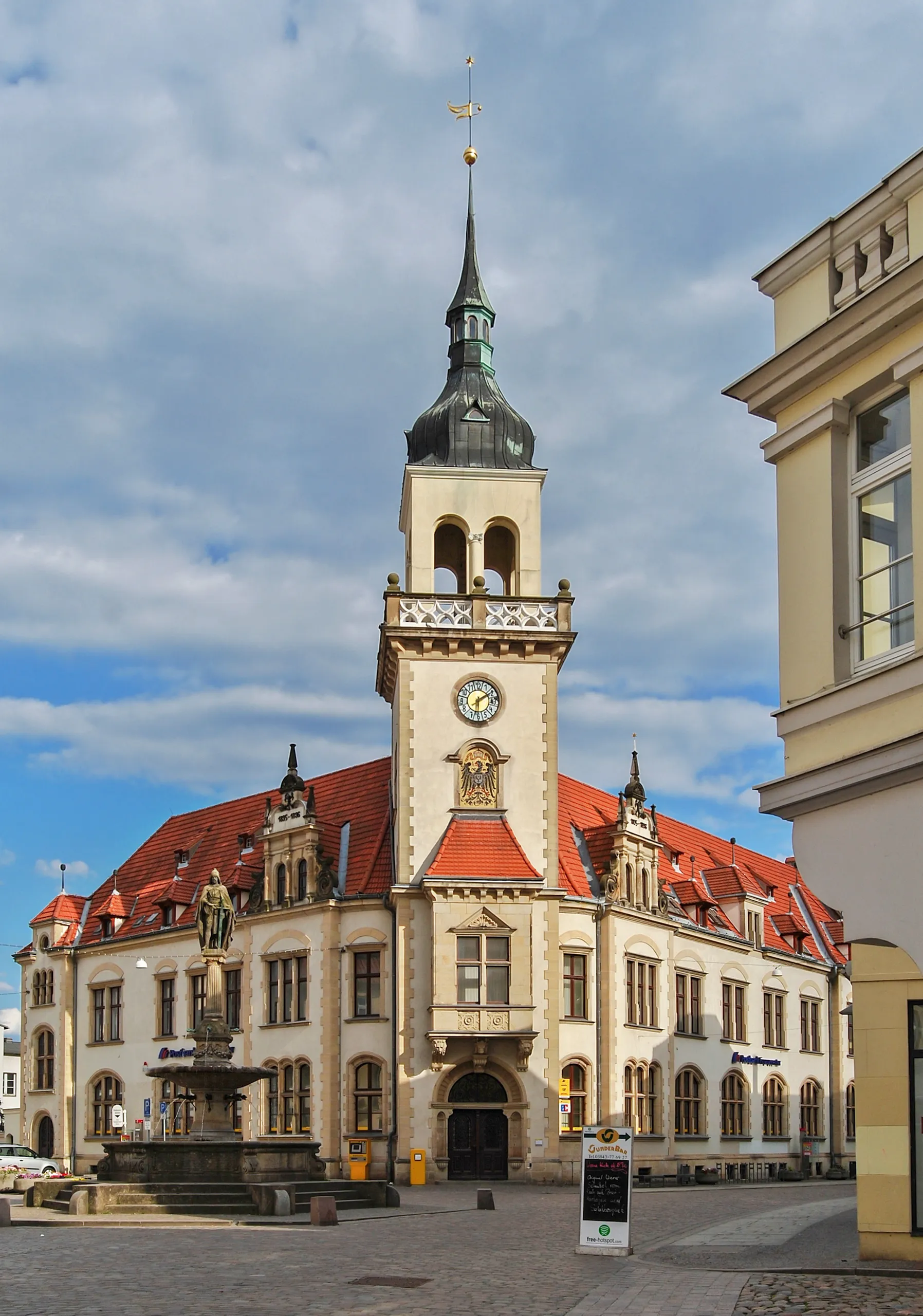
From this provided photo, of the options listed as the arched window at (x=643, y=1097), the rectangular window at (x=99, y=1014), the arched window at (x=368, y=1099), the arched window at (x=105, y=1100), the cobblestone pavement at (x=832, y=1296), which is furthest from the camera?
the rectangular window at (x=99, y=1014)

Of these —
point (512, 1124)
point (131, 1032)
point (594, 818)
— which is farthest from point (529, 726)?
point (131, 1032)

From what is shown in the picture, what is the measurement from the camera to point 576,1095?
46.8m

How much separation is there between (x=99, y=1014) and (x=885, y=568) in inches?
1905

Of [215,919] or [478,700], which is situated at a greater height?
[478,700]

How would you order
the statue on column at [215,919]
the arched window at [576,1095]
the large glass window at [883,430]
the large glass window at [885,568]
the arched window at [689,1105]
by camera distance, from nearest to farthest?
the large glass window at [885,568], the large glass window at [883,430], the statue on column at [215,919], the arched window at [576,1095], the arched window at [689,1105]

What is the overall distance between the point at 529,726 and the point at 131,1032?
18855mm

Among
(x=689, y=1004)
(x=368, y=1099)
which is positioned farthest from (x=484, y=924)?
(x=689, y=1004)

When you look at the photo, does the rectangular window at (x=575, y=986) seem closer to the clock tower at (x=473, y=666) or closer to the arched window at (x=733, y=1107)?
the clock tower at (x=473, y=666)

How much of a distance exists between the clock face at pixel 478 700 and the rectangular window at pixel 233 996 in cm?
1182

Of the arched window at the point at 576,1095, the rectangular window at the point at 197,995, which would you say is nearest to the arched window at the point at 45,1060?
the rectangular window at the point at 197,995

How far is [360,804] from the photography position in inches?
2099

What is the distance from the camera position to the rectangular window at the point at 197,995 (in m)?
53.2

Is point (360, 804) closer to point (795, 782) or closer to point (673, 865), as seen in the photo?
point (673, 865)

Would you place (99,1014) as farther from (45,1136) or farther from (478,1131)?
(478,1131)
